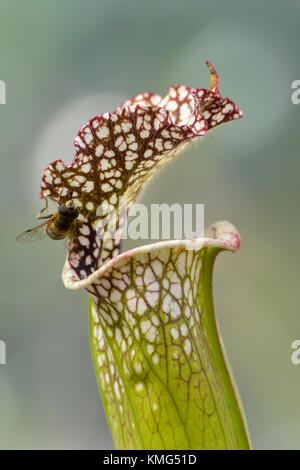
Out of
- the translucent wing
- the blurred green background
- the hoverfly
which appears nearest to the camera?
the hoverfly

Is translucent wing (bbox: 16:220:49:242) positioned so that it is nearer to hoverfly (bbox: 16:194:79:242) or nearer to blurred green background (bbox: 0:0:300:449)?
hoverfly (bbox: 16:194:79:242)

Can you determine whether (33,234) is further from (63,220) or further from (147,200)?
(147,200)

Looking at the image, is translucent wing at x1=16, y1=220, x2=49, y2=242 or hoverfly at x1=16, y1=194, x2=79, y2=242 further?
translucent wing at x1=16, y1=220, x2=49, y2=242

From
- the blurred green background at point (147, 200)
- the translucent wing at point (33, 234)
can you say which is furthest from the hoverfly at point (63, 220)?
the blurred green background at point (147, 200)

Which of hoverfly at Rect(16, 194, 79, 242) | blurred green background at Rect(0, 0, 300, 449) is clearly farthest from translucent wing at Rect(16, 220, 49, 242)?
blurred green background at Rect(0, 0, 300, 449)

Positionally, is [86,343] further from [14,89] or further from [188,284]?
[188,284]

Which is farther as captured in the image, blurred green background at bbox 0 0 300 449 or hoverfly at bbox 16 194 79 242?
blurred green background at bbox 0 0 300 449

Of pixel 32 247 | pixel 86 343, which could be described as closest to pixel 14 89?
pixel 32 247

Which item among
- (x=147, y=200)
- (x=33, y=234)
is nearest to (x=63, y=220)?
(x=33, y=234)

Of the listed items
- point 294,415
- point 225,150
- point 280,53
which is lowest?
point 294,415

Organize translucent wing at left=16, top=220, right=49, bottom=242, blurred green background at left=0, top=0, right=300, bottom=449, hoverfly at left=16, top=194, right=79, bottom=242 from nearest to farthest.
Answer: hoverfly at left=16, top=194, right=79, bottom=242 < translucent wing at left=16, top=220, right=49, bottom=242 < blurred green background at left=0, top=0, right=300, bottom=449
